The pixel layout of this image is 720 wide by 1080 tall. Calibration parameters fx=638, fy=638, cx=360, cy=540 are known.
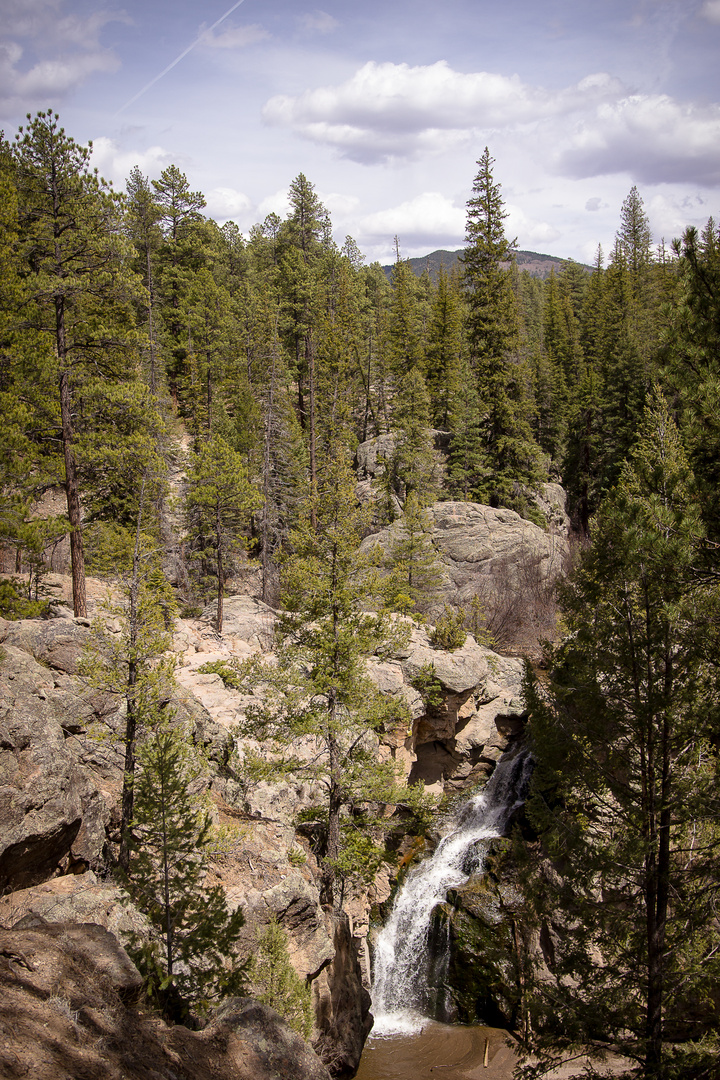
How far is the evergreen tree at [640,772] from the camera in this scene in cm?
811

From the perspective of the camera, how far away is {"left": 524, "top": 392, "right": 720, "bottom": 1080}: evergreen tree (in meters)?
8.11

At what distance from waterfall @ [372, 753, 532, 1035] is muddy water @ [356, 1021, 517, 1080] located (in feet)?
1.90

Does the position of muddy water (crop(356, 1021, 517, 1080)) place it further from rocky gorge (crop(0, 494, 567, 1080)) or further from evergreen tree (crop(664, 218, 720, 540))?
evergreen tree (crop(664, 218, 720, 540))

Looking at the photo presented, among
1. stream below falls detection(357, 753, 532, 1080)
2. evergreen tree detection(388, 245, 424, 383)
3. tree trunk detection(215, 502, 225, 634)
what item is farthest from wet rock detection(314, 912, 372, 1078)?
evergreen tree detection(388, 245, 424, 383)

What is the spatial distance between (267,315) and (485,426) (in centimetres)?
1448

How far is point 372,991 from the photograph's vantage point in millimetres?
17344

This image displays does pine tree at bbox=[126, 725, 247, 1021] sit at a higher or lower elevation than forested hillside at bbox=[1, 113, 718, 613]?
lower

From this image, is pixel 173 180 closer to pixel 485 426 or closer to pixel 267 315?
pixel 267 315

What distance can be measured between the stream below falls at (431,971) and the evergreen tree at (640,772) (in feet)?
18.3

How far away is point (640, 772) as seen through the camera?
9508 millimetres

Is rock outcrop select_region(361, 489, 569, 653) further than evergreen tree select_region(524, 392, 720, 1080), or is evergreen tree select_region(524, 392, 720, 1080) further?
rock outcrop select_region(361, 489, 569, 653)

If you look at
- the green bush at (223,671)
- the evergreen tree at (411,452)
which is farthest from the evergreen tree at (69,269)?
the evergreen tree at (411,452)

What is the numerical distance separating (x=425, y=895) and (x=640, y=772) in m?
11.9

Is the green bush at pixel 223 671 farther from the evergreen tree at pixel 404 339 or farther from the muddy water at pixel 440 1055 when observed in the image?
the evergreen tree at pixel 404 339
